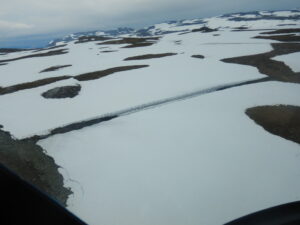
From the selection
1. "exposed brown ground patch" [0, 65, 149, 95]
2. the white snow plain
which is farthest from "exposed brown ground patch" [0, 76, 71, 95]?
the white snow plain

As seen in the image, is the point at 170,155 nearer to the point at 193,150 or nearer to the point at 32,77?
the point at 193,150

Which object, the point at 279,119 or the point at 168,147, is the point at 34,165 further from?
the point at 279,119

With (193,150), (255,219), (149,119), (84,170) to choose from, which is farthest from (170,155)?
(255,219)

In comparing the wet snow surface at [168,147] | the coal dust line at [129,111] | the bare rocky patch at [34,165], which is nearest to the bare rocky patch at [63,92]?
the wet snow surface at [168,147]

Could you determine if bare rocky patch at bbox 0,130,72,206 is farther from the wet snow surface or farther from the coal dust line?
the coal dust line

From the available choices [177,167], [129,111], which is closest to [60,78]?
[129,111]

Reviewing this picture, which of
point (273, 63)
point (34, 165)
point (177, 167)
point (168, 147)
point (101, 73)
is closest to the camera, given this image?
point (177, 167)
